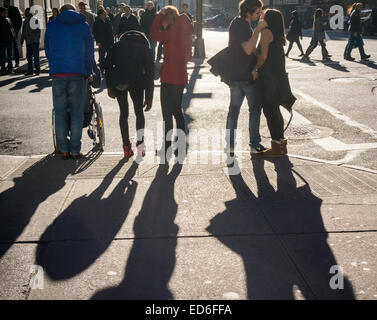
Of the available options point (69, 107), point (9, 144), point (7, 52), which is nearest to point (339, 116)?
point (69, 107)

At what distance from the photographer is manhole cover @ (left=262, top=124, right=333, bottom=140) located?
8.46 metres

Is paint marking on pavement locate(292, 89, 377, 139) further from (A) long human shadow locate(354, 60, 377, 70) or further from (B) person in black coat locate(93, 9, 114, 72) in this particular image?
(B) person in black coat locate(93, 9, 114, 72)

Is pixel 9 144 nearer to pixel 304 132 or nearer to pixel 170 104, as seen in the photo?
pixel 170 104

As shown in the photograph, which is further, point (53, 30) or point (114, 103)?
point (114, 103)

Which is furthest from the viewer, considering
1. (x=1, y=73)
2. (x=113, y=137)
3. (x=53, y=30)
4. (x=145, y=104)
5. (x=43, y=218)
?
(x=1, y=73)

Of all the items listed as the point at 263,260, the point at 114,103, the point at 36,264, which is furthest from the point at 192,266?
the point at 114,103

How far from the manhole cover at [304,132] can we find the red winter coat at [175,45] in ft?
6.83

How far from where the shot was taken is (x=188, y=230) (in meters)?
4.85

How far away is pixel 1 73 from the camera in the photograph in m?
16.3

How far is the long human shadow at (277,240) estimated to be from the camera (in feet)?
→ 12.6

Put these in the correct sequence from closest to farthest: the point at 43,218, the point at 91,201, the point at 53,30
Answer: the point at 43,218, the point at 91,201, the point at 53,30

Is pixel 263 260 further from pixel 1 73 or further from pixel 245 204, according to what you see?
pixel 1 73

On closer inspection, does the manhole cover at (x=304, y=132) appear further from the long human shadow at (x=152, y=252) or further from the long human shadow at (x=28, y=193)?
the long human shadow at (x=28, y=193)

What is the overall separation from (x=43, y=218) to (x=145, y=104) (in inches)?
99.8
